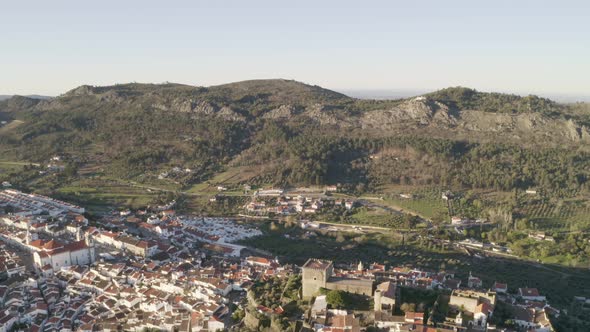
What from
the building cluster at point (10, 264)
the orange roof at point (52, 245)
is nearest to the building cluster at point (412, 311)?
the orange roof at point (52, 245)

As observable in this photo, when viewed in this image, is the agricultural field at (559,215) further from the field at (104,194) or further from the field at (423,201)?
the field at (104,194)

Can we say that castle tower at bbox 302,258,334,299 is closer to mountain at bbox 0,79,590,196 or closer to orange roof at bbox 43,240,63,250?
orange roof at bbox 43,240,63,250

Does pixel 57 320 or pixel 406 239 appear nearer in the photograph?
pixel 57 320

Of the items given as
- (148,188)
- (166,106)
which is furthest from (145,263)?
(166,106)

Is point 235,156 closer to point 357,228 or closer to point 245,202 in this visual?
point 245,202

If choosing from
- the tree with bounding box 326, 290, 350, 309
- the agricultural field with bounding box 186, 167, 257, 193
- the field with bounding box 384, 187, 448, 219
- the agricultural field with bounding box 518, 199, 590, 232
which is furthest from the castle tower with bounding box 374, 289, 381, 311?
the agricultural field with bounding box 186, 167, 257, 193

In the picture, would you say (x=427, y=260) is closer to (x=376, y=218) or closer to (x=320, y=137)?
(x=376, y=218)

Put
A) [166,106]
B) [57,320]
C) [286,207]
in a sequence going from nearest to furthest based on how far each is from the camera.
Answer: [57,320] < [286,207] < [166,106]

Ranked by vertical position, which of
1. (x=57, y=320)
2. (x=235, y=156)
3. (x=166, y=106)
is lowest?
(x=57, y=320)
